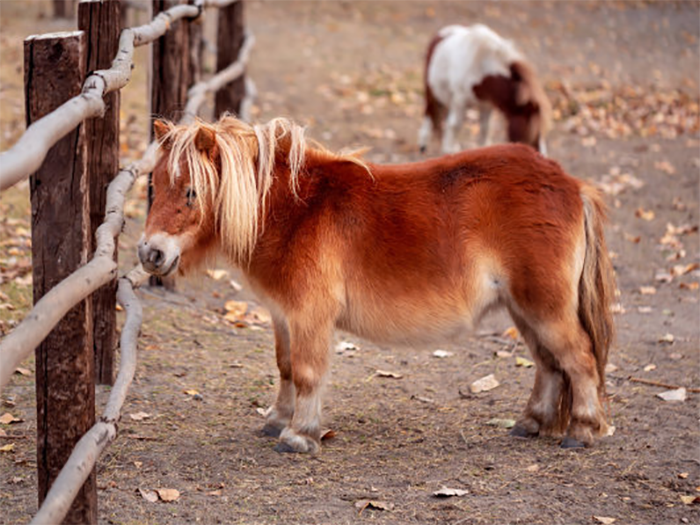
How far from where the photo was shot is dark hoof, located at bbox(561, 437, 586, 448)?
4.42 metres

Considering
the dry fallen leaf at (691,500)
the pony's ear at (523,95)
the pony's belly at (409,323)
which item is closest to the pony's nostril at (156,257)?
the pony's belly at (409,323)

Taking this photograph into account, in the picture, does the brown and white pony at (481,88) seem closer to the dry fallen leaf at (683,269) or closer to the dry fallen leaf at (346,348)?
the dry fallen leaf at (683,269)

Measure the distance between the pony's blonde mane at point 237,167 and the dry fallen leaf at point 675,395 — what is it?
7.09 feet

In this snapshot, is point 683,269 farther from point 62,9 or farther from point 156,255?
point 62,9

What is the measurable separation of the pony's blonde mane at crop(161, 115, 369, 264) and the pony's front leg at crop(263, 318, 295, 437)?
0.47 m

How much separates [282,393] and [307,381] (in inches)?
14.6

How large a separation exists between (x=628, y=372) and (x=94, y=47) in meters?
3.56

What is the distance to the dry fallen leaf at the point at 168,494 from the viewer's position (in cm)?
371

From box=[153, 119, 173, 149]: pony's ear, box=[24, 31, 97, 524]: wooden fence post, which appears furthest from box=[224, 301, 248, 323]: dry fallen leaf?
box=[24, 31, 97, 524]: wooden fence post

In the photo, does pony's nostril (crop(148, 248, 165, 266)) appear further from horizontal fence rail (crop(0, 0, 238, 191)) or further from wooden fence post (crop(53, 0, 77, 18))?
wooden fence post (crop(53, 0, 77, 18))

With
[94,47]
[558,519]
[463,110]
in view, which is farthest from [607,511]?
[463,110]

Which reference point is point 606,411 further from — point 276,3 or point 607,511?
point 276,3

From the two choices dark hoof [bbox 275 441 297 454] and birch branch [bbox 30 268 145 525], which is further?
dark hoof [bbox 275 441 297 454]

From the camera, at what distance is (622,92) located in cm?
1375
